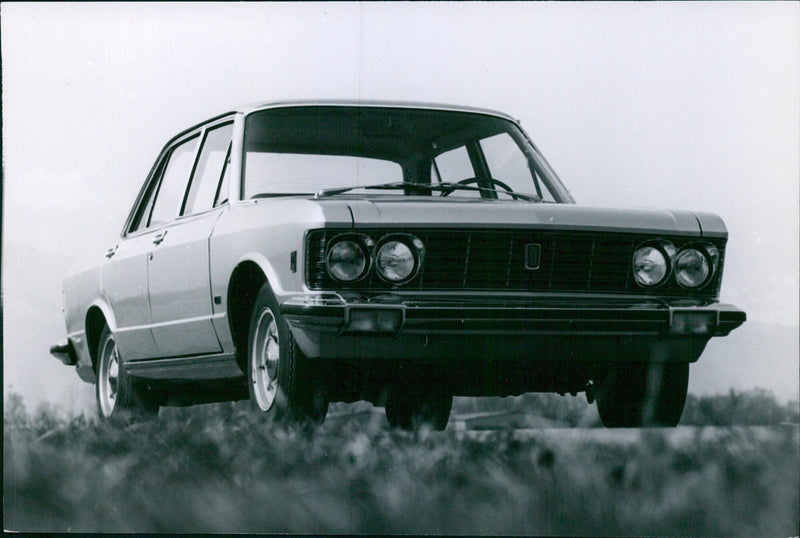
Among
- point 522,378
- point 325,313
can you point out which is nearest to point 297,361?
point 325,313

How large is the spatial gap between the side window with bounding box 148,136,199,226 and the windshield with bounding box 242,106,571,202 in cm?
74

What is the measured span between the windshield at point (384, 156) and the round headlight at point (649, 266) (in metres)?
0.82

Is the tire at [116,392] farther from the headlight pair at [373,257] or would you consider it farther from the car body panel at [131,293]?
the headlight pair at [373,257]

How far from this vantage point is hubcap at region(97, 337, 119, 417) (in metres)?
7.18

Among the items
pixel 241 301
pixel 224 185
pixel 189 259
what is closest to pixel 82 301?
pixel 189 259

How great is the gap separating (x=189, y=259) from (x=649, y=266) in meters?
2.24

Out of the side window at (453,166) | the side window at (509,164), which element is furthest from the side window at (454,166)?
the side window at (509,164)

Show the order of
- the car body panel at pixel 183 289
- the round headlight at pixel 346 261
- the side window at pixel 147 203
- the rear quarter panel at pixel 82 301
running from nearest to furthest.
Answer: the round headlight at pixel 346 261 → the car body panel at pixel 183 289 → the side window at pixel 147 203 → the rear quarter panel at pixel 82 301

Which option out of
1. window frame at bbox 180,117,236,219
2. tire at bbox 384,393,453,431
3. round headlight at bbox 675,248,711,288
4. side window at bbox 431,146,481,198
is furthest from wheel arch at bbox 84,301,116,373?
round headlight at bbox 675,248,711,288

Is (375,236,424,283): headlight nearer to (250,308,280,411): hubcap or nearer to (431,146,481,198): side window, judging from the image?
(250,308,280,411): hubcap

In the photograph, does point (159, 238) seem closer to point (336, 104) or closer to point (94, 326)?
point (94, 326)

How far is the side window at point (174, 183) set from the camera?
6785mm

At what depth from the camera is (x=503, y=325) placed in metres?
5.15

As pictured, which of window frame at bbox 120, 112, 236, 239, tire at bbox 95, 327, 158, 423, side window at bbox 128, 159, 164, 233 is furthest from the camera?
side window at bbox 128, 159, 164, 233
